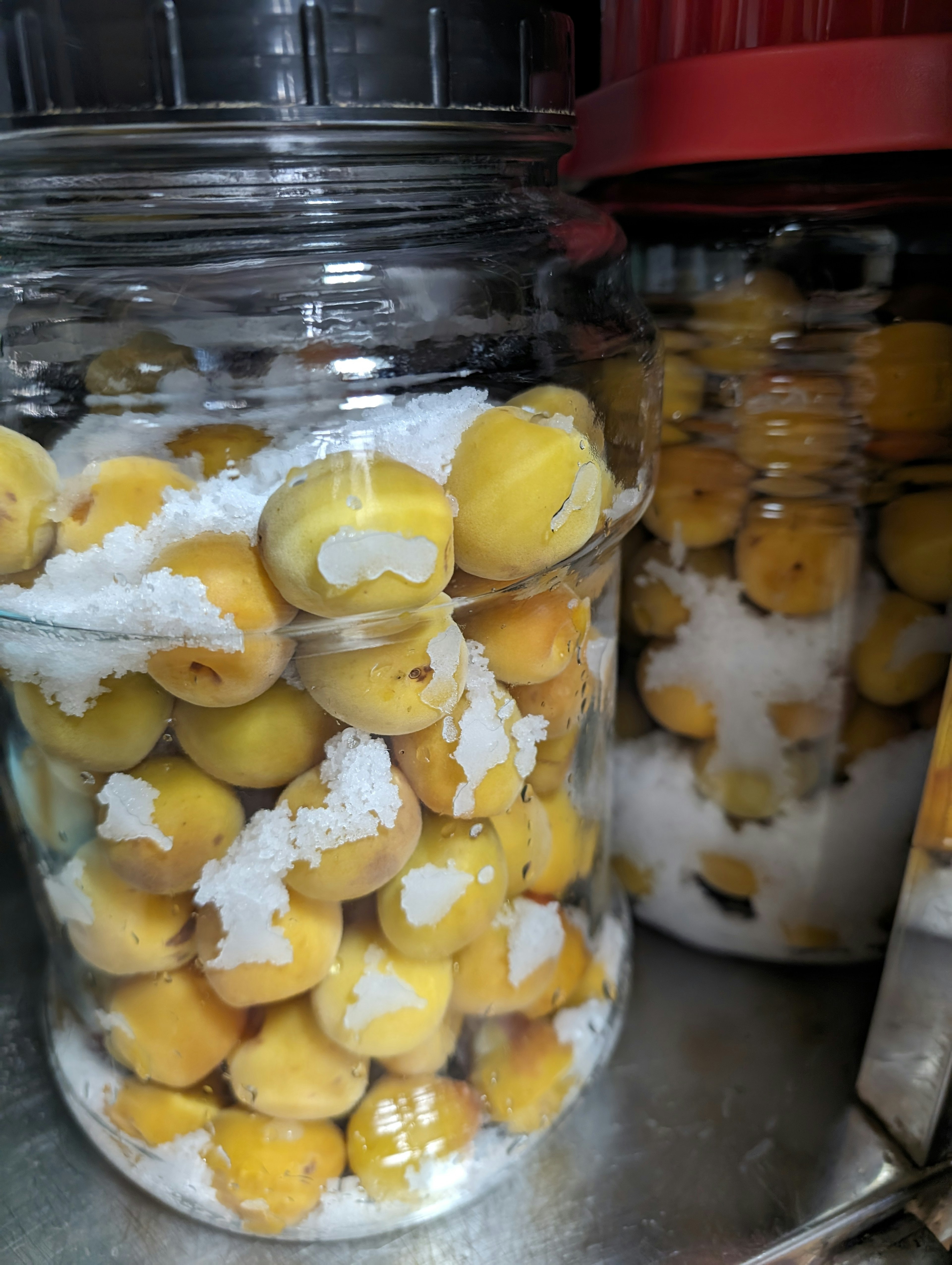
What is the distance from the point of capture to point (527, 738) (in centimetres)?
31

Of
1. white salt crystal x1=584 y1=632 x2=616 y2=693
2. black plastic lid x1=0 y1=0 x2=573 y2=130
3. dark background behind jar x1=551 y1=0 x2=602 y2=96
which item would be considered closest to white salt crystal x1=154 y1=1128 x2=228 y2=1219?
white salt crystal x1=584 y1=632 x2=616 y2=693

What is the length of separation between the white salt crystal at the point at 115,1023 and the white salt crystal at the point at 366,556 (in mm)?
186

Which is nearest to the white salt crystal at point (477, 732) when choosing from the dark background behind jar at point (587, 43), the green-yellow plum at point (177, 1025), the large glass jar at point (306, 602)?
the large glass jar at point (306, 602)

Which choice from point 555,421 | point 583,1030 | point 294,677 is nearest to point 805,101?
point 555,421

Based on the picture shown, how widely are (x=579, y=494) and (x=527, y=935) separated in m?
0.16

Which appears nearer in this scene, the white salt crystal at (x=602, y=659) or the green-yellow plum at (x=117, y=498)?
the green-yellow plum at (x=117, y=498)

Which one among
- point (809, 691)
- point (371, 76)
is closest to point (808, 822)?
point (809, 691)

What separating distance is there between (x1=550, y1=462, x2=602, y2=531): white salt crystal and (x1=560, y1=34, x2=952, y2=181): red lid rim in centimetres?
12

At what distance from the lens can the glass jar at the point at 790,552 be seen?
13.2 inches

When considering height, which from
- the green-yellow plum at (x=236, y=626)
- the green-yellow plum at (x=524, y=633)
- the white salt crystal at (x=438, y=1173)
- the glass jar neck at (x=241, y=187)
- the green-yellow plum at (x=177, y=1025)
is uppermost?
the glass jar neck at (x=241, y=187)

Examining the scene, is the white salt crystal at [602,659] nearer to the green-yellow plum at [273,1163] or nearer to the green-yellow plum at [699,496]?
the green-yellow plum at [699,496]

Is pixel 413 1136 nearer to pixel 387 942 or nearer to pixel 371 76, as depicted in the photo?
pixel 387 942

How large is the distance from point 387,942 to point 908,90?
30 centimetres

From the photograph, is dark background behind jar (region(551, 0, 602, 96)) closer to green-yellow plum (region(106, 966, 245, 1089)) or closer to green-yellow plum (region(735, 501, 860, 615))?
green-yellow plum (region(735, 501, 860, 615))
